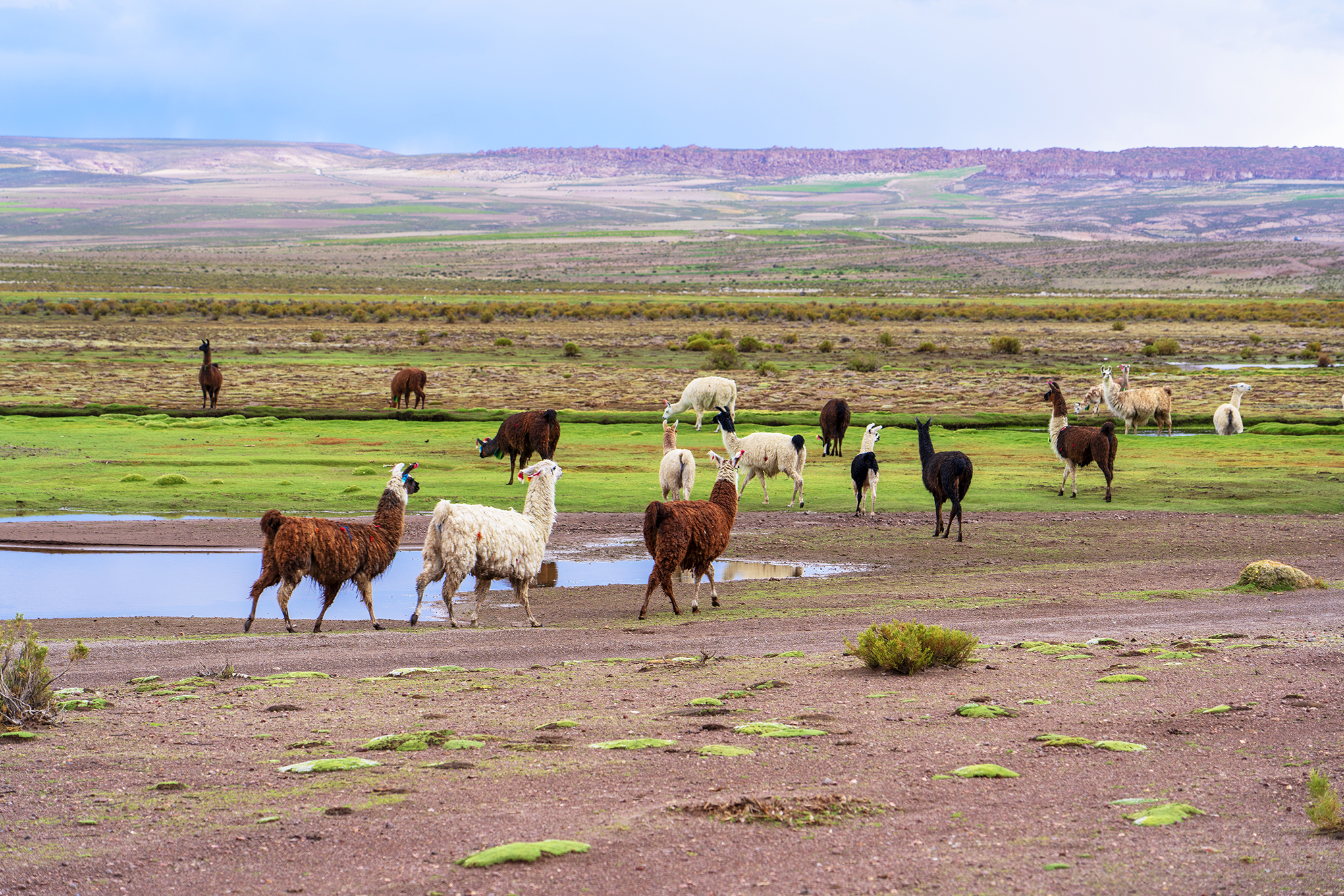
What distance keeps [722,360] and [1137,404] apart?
18934 mm

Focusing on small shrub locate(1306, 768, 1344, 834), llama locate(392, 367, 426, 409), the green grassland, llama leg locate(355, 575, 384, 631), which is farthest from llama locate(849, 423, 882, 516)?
llama locate(392, 367, 426, 409)

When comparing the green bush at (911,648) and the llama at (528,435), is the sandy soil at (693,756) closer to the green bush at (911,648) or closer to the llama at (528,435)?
the green bush at (911,648)

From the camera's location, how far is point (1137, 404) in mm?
29984

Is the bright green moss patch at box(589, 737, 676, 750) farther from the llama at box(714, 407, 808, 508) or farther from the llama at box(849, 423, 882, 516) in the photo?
the llama at box(714, 407, 808, 508)

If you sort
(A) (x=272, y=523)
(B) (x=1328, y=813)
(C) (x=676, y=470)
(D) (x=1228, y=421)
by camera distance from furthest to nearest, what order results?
(D) (x=1228, y=421) < (C) (x=676, y=470) < (A) (x=272, y=523) < (B) (x=1328, y=813)

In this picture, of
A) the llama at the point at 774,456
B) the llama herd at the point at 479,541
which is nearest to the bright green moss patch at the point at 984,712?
the llama herd at the point at 479,541

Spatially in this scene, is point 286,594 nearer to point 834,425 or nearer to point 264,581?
point 264,581

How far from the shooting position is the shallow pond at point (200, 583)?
1403 centimetres

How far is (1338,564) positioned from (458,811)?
13334mm

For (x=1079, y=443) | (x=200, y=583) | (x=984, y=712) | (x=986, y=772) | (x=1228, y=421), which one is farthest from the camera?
(x=1228, y=421)


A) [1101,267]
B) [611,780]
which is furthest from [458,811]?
[1101,267]

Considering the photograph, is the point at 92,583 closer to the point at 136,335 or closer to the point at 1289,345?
the point at 136,335

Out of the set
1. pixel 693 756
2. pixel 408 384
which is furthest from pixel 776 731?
pixel 408 384

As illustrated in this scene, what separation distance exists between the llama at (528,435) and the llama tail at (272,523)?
32.9 feet
